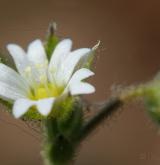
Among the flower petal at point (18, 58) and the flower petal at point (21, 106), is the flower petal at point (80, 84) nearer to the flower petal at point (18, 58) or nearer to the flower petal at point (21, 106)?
the flower petal at point (21, 106)

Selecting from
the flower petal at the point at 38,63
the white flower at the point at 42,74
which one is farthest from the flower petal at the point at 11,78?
the flower petal at the point at 38,63

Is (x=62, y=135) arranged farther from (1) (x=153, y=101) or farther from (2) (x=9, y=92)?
(1) (x=153, y=101)

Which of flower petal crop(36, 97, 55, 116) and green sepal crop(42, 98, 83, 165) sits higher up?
flower petal crop(36, 97, 55, 116)

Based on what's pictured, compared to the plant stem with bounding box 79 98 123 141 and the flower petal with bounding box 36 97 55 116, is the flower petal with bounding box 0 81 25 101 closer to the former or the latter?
the flower petal with bounding box 36 97 55 116

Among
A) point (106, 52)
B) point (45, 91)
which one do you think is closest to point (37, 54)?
point (45, 91)

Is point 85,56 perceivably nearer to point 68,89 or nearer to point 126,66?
point 68,89

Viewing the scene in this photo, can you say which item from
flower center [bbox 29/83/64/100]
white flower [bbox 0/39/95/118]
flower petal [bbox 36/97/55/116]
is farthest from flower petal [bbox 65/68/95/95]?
flower center [bbox 29/83/64/100]
